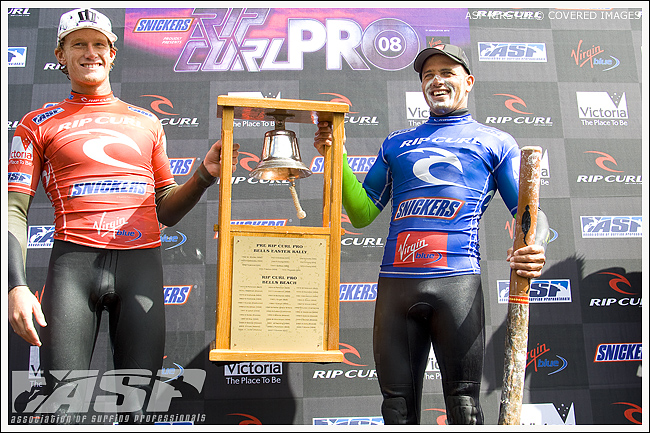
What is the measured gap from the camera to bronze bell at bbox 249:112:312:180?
2.21 m

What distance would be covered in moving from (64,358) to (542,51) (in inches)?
149

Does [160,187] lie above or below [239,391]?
above

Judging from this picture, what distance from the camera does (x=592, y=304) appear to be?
3707 mm

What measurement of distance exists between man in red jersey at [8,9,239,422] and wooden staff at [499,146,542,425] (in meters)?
1.27

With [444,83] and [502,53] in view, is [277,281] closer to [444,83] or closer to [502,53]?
[444,83]

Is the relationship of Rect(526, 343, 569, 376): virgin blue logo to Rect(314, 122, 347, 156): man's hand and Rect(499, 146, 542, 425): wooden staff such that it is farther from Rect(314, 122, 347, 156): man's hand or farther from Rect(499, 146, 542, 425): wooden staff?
Rect(314, 122, 347, 156): man's hand

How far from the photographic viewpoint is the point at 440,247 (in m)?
2.35

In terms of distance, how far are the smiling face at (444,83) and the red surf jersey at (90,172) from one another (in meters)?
1.43

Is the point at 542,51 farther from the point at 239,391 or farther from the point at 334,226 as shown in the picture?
the point at 239,391

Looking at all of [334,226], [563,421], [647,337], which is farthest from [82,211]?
[647,337]

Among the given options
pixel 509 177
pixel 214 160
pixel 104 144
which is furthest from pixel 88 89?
pixel 509 177

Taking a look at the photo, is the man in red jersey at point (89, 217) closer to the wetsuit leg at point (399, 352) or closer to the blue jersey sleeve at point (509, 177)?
the wetsuit leg at point (399, 352)

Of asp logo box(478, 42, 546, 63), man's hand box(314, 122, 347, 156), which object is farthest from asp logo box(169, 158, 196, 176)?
asp logo box(478, 42, 546, 63)

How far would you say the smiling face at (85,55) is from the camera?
255 centimetres
